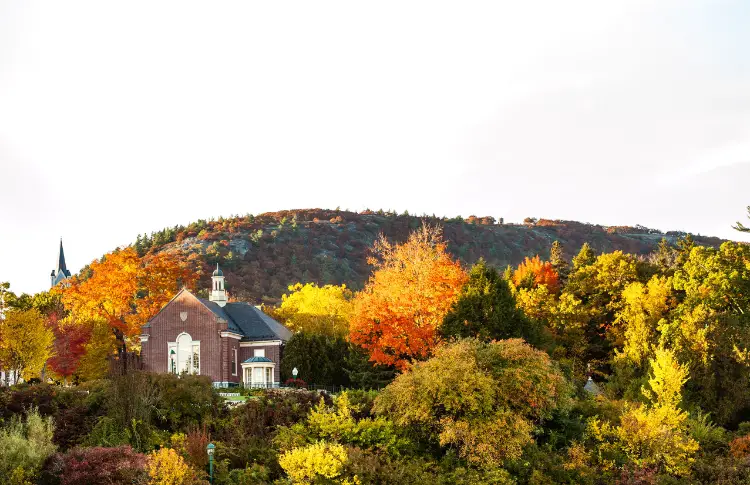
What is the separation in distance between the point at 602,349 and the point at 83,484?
133 feet

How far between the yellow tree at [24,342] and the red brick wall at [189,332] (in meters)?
7.45

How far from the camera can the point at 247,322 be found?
55594 mm

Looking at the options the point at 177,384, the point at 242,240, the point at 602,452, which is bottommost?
the point at 602,452

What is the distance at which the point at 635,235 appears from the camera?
551 ft

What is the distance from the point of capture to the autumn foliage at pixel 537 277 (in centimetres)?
6197

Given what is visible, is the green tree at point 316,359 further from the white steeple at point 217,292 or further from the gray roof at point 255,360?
the white steeple at point 217,292

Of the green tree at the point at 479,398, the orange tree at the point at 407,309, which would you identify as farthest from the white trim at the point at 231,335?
the green tree at the point at 479,398

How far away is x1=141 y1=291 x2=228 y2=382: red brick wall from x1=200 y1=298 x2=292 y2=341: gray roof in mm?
715

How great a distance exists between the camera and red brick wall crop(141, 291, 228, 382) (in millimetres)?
52312

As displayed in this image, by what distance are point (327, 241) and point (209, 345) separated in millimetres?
81418

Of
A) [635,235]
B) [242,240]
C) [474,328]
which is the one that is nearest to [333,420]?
[474,328]

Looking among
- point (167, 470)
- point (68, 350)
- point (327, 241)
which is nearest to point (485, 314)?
point (167, 470)

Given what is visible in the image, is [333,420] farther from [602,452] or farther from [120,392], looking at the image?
[602,452]

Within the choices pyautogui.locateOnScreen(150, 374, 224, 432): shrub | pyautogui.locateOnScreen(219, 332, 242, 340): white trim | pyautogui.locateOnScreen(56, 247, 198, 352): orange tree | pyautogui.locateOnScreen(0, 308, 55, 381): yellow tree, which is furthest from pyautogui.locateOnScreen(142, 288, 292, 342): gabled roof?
pyautogui.locateOnScreen(150, 374, 224, 432): shrub
